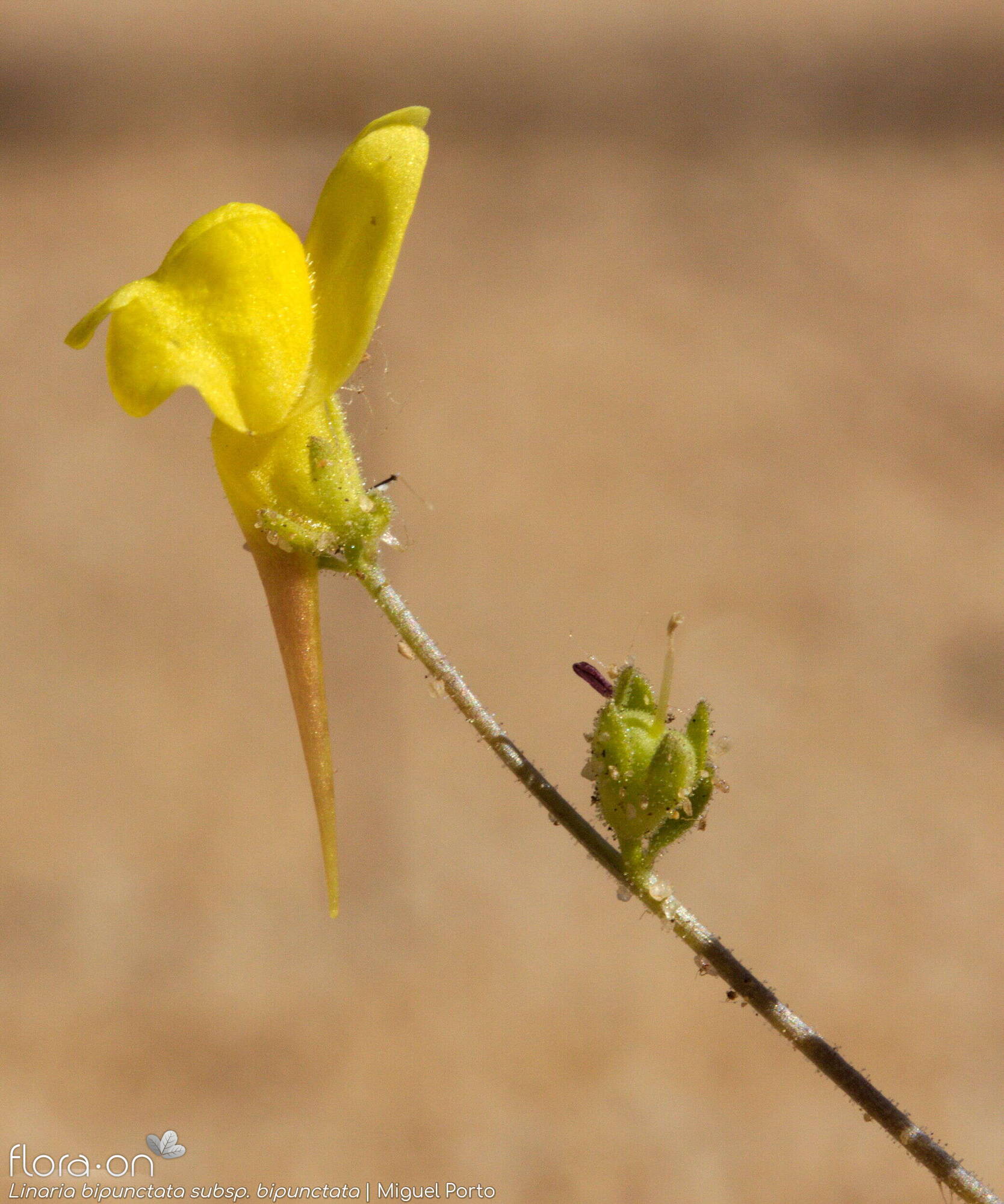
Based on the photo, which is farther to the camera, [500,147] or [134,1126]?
[500,147]

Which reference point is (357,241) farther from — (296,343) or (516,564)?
(516,564)

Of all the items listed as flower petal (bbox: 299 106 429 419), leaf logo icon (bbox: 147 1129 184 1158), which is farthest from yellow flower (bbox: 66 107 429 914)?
leaf logo icon (bbox: 147 1129 184 1158)

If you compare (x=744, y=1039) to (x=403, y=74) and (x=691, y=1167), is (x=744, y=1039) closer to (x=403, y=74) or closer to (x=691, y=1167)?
(x=691, y=1167)

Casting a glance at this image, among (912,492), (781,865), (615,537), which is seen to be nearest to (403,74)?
(615,537)

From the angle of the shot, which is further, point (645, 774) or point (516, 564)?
point (516, 564)

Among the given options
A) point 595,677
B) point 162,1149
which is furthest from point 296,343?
point 162,1149

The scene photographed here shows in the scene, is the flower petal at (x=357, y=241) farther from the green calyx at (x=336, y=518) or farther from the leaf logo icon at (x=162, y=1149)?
the leaf logo icon at (x=162, y=1149)

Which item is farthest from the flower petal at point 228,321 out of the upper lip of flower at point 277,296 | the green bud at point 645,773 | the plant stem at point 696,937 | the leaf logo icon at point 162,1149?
the leaf logo icon at point 162,1149

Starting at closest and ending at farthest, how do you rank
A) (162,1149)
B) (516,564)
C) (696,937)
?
(696,937) < (162,1149) < (516,564)
